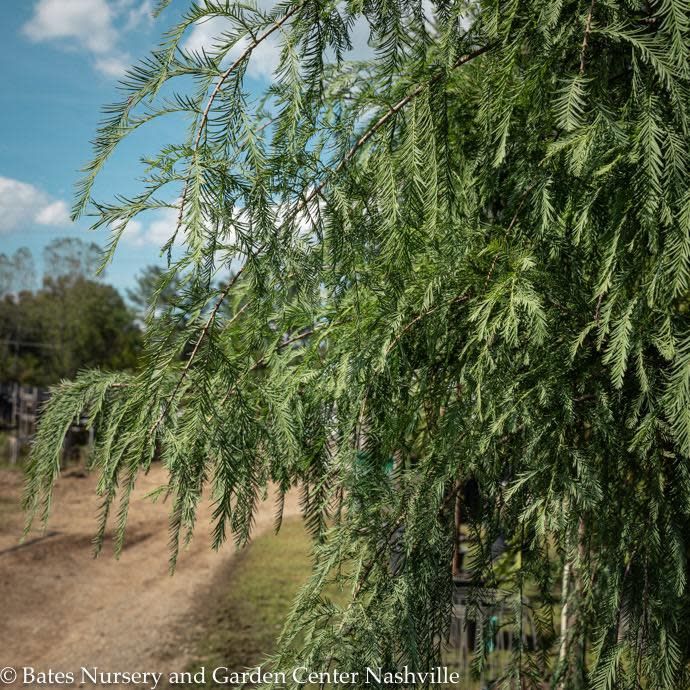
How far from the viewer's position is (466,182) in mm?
1464

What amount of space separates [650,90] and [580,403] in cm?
59

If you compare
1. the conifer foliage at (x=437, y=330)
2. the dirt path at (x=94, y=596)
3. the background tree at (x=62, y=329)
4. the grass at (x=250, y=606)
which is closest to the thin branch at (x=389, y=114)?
the conifer foliage at (x=437, y=330)

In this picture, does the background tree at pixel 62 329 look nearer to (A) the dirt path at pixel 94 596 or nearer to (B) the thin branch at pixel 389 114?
(A) the dirt path at pixel 94 596

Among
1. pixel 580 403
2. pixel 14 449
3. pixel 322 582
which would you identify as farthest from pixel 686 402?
pixel 14 449

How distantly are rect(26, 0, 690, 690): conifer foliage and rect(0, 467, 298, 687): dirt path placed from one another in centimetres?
389

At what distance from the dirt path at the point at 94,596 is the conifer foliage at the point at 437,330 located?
3.89 m

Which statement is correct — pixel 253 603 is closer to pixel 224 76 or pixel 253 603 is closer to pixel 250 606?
pixel 250 606

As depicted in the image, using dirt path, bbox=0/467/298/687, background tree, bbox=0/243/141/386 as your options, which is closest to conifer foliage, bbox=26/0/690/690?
dirt path, bbox=0/467/298/687

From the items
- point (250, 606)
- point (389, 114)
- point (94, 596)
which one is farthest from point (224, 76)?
point (94, 596)

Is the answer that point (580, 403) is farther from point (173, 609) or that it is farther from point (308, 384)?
point (173, 609)

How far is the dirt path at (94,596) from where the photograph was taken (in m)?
4.94

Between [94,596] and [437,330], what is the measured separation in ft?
19.2

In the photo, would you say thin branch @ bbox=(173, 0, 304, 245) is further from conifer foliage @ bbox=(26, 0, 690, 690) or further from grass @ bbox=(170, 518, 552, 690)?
grass @ bbox=(170, 518, 552, 690)

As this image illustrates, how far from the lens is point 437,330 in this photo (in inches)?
54.6
